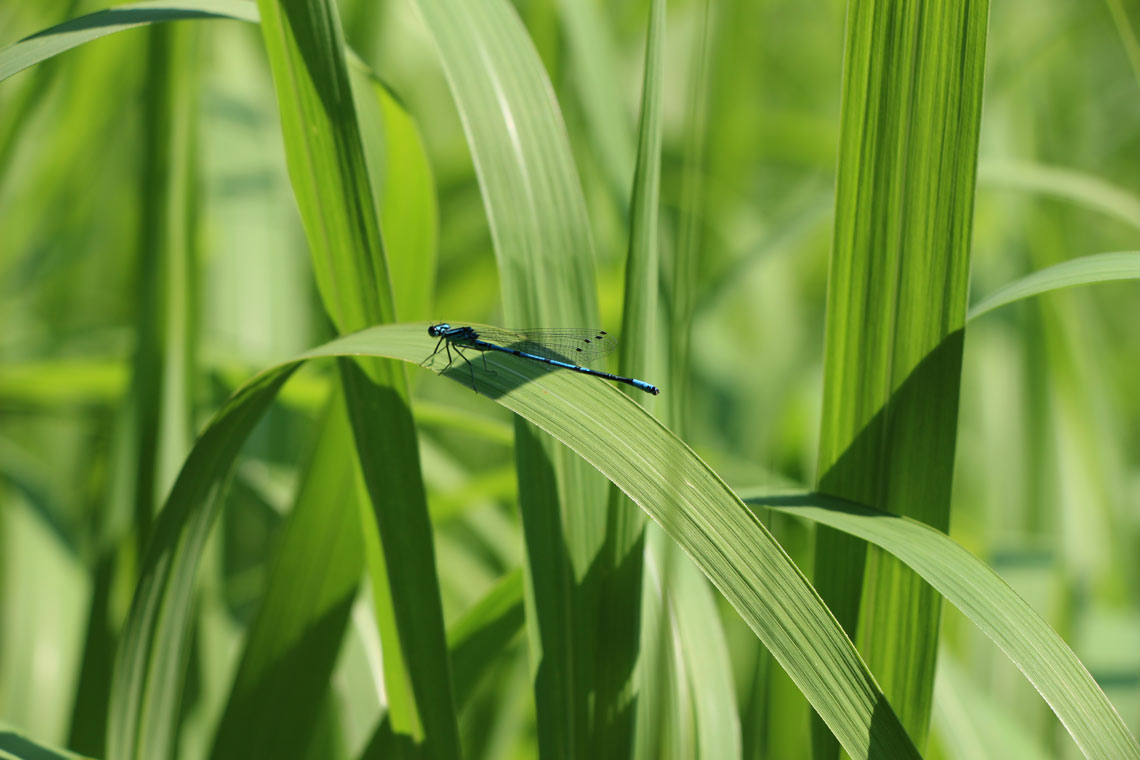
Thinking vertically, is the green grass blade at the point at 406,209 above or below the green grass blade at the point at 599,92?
below

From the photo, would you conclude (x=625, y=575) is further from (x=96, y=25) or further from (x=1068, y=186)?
(x=1068, y=186)

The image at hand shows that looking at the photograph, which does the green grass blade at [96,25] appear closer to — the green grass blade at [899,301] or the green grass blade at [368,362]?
the green grass blade at [368,362]

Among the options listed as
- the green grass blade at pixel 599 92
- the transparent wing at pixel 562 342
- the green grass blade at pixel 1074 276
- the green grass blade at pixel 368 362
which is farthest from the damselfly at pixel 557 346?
the green grass blade at pixel 599 92

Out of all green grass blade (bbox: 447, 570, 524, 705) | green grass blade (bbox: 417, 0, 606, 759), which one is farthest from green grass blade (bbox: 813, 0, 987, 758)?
green grass blade (bbox: 447, 570, 524, 705)

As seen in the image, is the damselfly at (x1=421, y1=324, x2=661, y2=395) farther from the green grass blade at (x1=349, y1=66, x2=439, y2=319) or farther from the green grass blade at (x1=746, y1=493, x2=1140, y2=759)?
the green grass blade at (x1=746, y1=493, x2=1140, y2=759)

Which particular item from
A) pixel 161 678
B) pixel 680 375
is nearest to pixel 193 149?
pixel 161 678
